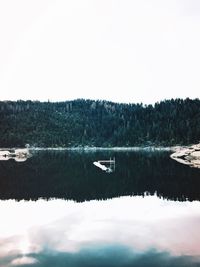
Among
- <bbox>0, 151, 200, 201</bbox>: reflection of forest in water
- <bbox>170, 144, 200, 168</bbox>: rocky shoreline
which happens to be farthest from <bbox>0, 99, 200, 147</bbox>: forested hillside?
<bbox>0, 151, 200, 201</bbox>: reflection of forest in water

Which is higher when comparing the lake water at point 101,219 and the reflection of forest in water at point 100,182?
the reflection of forest in water at point 100,182

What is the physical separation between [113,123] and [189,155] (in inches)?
349

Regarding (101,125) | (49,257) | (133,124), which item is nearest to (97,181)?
(133,124)

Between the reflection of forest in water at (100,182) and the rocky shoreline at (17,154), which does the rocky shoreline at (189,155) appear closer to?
the reflection of forest in water at (100,182)

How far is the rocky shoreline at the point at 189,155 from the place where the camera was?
12.6 m

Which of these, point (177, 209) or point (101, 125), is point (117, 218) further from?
point (101, 125)

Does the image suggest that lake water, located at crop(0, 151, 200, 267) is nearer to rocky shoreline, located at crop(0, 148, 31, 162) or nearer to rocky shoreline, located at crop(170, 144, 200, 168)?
rocky shoreline, located at crop(170, 144, 200, 168)

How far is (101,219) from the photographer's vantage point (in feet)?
29.8

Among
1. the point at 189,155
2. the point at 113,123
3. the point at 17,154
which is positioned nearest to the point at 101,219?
the point at 189,155

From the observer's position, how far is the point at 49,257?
7.26 metres

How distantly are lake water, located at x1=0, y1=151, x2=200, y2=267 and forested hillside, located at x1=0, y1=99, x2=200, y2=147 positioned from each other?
4.11 feet

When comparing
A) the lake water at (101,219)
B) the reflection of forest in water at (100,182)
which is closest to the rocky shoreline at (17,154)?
the reflection of forest in water at (100,182)

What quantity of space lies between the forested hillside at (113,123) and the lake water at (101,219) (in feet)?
4.11

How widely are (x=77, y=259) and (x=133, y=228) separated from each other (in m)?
1.60
